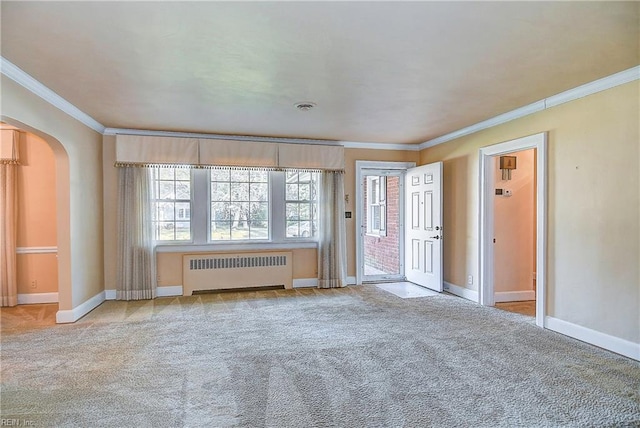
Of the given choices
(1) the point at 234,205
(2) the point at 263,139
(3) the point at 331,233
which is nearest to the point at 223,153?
(2) the point at 263,139

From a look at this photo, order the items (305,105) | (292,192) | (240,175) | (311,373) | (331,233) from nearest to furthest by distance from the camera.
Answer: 1. (311,373)
2. (305,105)
3. (240,175)
4. (331,233)
5. (292,192)

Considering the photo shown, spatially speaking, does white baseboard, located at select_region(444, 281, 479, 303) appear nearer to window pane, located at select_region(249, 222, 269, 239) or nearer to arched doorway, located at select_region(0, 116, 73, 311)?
window pane, located at select_region(249, 222, 269, 239)

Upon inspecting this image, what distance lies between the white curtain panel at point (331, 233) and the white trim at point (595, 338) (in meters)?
3.07

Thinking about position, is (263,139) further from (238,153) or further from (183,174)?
(183,174)

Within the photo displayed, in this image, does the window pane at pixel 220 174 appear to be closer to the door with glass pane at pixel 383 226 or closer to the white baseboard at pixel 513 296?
the door with glass pane at pixel 383 226

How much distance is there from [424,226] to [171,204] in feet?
13.3

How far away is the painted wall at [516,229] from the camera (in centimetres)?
518

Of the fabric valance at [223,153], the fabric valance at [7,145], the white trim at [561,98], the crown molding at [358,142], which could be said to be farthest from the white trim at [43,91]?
the white trim at [561,98]

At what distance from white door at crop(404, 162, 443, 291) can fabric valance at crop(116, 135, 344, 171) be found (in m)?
1.37

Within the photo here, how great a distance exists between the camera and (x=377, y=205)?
26.3ft

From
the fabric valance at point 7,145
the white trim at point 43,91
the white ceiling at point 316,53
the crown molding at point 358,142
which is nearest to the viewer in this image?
the white ceiling at point 316,53

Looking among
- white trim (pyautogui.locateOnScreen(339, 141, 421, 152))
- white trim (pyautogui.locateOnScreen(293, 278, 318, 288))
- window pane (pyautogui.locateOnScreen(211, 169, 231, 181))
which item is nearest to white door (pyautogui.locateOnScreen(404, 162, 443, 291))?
white trim (pyautogui.locateOnScreen(339, 141, 421, 152))

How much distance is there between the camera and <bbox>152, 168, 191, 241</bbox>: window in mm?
5668

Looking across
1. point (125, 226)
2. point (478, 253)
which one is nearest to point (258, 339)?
point (125, 226)
